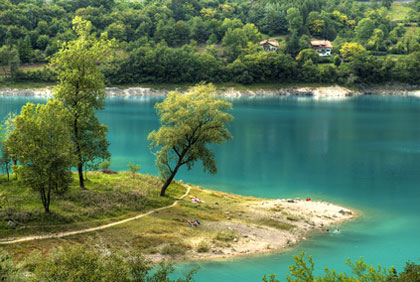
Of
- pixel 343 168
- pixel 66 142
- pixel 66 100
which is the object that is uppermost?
pixel 66 100

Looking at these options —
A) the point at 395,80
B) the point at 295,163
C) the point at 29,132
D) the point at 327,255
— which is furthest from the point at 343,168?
the point at 395,80

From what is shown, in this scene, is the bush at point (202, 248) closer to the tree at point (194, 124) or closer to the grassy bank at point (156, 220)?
the grassy bank at point (156, 220)

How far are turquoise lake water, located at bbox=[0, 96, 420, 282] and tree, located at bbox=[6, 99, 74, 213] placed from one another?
11401mm

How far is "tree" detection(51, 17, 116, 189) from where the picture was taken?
37.2m

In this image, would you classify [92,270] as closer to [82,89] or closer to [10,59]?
[82,89]

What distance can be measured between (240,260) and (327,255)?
266 inches

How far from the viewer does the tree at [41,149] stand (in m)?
30.1

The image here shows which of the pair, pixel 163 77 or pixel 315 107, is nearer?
pixel 315 107

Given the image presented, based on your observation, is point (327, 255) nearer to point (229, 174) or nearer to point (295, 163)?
point (229, 174)

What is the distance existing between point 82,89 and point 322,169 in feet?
121

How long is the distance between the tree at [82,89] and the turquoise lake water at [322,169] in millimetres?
14779

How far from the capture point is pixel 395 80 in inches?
7470

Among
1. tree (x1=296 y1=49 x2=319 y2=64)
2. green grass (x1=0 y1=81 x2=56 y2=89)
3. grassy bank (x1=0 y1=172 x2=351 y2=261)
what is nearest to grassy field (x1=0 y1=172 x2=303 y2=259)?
grassy bank (x1=0 y1=172 x2=351 y2=261)

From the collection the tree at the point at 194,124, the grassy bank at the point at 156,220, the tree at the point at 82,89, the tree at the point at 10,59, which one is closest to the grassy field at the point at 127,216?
the grassy bank at the point at 156,220
